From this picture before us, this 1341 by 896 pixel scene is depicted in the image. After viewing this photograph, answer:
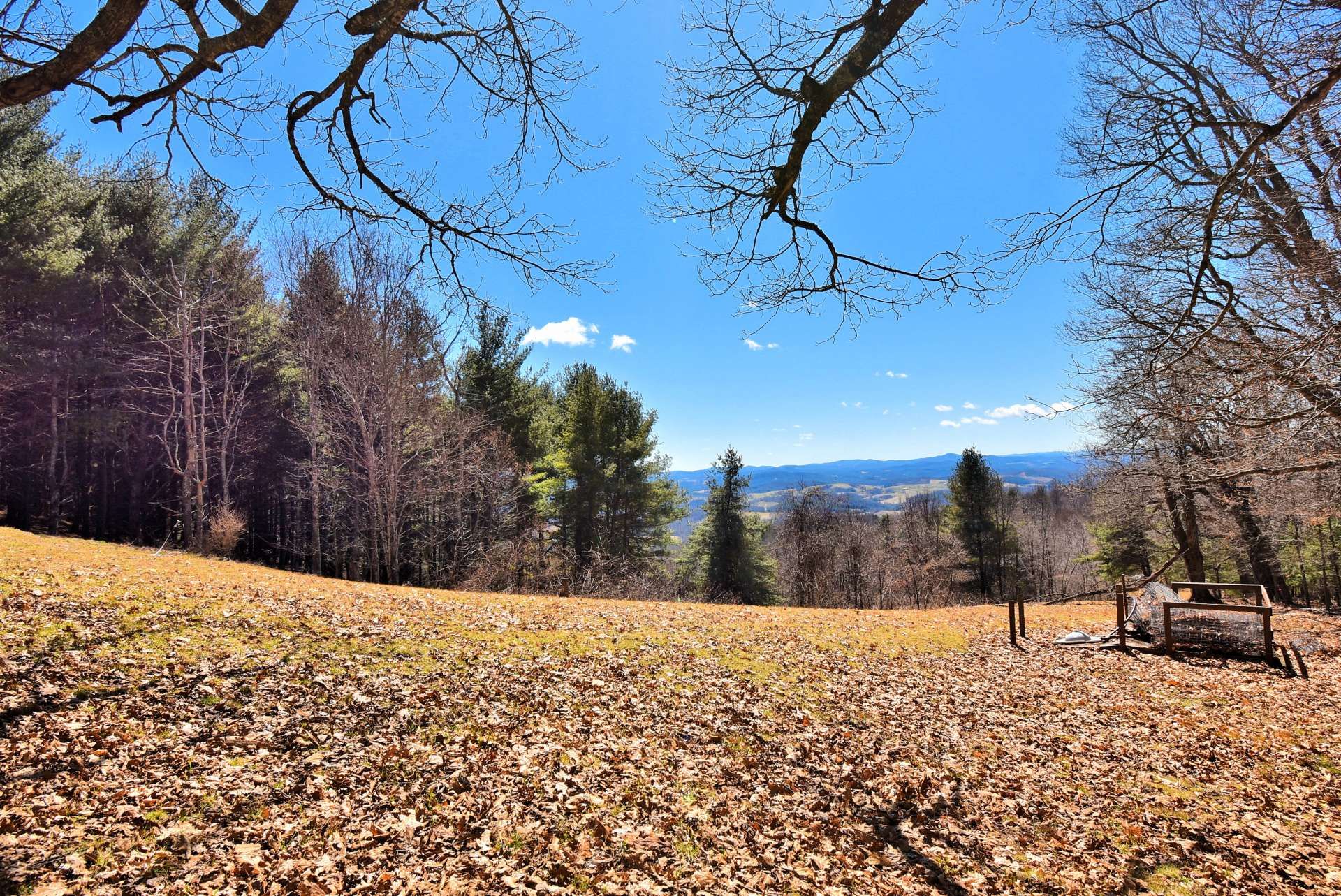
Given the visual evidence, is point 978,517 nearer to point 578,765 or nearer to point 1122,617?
point 1122,617

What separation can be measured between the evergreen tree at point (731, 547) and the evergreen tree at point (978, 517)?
1677 centimetres

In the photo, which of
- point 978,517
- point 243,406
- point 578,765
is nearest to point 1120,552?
point 978,517

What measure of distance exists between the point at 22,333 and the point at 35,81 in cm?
2223

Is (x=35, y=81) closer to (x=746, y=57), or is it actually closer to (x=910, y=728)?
(x=746, y=57)

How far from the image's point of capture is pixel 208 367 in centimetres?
1948

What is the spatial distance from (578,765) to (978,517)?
1569 inches

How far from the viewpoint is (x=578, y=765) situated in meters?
4.45

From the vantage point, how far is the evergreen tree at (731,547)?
28938 millimetres

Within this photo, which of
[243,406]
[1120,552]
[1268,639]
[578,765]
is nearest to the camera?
[578,765]

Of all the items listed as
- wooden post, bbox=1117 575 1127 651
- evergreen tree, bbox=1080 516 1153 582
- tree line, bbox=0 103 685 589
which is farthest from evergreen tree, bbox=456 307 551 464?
evergreen tree, bbox=1080 516 1153 582

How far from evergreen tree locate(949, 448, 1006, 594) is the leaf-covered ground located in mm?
31859

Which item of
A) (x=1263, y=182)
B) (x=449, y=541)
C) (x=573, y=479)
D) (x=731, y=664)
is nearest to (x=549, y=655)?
(x=731, y=664)

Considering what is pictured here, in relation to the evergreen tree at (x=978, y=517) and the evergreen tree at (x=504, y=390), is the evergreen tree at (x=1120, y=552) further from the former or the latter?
the evergreen tree at (x=504, y=390)

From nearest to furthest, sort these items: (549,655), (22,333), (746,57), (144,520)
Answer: (746,57) → (549,655) → (22,333) → (144,520)
